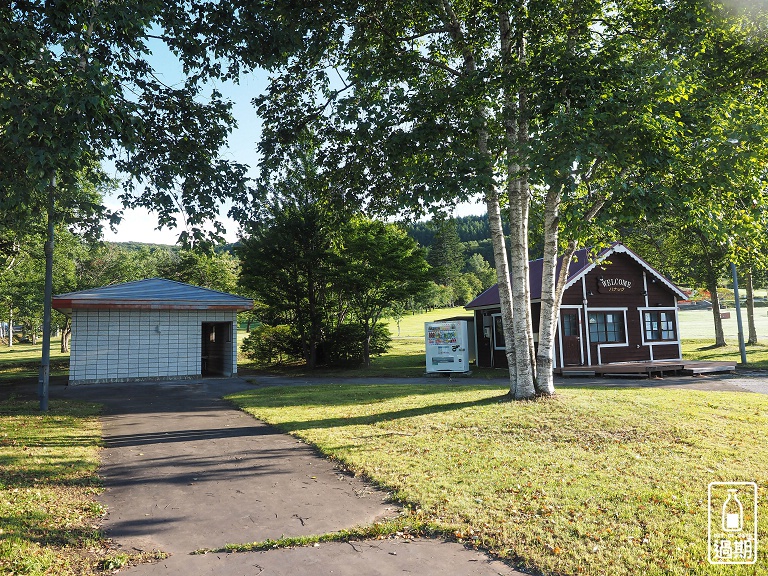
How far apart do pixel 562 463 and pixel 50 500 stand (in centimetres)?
601

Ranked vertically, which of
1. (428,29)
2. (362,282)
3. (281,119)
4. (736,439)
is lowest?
(736,439)

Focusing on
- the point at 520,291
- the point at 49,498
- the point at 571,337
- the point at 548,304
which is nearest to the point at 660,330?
the point at 571,337

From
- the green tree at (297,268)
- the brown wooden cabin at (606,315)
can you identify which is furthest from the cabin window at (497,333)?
the green tree at (297,268)

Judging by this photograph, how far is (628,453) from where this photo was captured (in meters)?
7.12

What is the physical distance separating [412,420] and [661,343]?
18835 mm

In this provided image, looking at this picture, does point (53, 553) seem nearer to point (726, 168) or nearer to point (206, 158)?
point (206, 158)

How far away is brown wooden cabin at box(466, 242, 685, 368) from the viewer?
2173cm

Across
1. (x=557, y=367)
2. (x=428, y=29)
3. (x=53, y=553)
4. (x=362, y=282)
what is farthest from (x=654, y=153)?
(x=362, y=282)

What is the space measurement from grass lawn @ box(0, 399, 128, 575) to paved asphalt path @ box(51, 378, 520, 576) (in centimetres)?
25

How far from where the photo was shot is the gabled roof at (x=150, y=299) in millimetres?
17328

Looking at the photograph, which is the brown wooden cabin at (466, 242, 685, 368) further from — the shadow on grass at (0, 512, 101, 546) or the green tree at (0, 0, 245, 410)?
the shadow on grass at (0, 512, 101, 546)

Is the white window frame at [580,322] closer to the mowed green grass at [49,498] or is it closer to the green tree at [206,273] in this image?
the mowed green grass at [49,498]

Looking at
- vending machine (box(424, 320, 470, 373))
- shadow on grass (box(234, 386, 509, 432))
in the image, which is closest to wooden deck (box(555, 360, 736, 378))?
vending machine (box(424, 320, 470, 373))

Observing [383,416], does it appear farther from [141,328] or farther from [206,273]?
[206,273]
